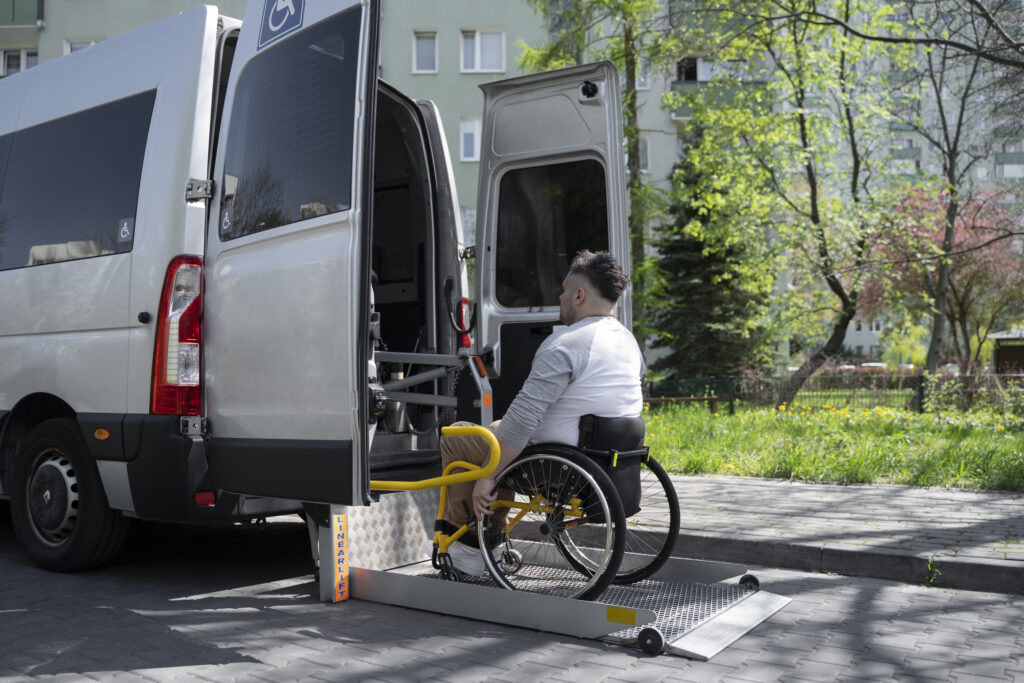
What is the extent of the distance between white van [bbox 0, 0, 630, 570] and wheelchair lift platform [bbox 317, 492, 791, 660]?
374 mm

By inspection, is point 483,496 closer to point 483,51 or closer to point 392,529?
point 392,529

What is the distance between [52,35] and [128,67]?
96.3ft

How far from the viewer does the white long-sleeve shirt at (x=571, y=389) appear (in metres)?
4.16

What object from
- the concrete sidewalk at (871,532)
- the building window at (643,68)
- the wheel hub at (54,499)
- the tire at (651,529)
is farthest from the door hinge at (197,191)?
the building window at (643,68)

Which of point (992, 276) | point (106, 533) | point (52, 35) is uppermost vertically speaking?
point (52, 35)

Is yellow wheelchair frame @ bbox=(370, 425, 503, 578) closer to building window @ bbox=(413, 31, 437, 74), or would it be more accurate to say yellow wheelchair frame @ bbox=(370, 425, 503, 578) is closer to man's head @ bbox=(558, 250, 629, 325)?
man's head @ bbox=(558, 250, 629, 325)

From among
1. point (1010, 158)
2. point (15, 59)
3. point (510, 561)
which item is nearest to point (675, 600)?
point (510, 561)

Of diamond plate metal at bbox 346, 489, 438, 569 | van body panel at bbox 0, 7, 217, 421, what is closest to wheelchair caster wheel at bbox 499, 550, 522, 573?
diamond plate metal at bbox 346, 489, 438, 569

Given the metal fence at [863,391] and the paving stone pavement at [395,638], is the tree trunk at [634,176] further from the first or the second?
the paving stone pavement at [395,638]

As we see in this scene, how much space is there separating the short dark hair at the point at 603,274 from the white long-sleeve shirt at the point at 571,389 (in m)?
0.20

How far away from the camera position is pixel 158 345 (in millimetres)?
4496

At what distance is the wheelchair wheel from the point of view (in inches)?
156

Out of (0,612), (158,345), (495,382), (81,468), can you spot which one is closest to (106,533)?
(81,468)

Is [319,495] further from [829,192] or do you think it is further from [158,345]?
[829,192]
